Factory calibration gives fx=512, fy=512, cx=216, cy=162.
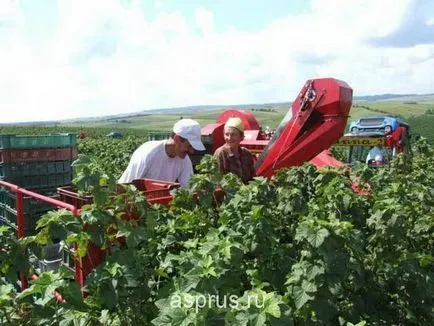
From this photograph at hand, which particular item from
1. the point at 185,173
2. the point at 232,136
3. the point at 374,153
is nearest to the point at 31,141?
the point at 185,173

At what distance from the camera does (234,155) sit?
532 centimetres

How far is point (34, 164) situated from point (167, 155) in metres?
1.64

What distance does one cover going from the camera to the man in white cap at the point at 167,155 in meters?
4.61

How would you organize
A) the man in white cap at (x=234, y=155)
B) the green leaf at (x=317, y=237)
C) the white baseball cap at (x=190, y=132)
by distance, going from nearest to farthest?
the green leaf at (x=317, y=237), the white baseball cap at (x=190, y=132), the man in white cap at (x=234, y=155)

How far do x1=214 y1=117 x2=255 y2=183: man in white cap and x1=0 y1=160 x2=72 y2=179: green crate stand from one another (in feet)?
5.71

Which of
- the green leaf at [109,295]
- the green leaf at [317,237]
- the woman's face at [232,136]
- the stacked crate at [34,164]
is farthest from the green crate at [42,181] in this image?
the green leaf at [317,237]

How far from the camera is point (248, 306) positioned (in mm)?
2102

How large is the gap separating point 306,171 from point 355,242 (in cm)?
175

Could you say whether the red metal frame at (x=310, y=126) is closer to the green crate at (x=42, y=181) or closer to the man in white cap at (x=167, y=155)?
the man in white cap at (x=167, y=155)

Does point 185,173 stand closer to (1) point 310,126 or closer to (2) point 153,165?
(2) point 153,165

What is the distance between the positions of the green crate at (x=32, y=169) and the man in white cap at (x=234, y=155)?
1740mm

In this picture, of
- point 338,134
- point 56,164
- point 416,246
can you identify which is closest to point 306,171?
point 416,246

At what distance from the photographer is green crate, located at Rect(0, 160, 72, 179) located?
5.33 meters

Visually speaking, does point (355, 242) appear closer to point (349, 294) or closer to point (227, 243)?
point (349, 294)
